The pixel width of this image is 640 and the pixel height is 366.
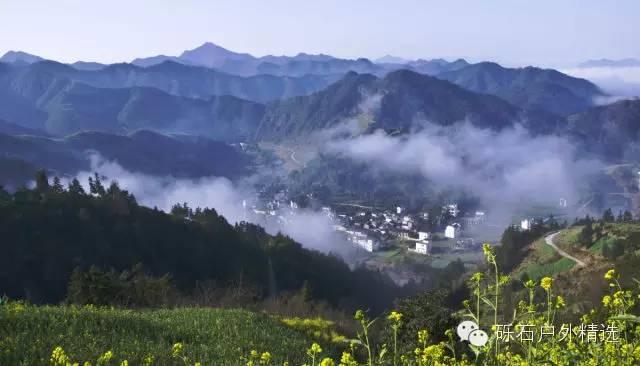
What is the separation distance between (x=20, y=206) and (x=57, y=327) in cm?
5207

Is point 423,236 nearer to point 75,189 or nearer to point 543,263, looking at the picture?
point 543,263

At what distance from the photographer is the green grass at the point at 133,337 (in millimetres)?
7598

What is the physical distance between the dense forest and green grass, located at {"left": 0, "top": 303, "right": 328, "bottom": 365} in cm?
3526

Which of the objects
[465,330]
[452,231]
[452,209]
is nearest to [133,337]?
[465,330]

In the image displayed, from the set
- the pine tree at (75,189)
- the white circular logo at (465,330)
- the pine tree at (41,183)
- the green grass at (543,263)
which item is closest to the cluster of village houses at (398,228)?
the green grass at (543,263)

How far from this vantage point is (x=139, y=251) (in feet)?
190

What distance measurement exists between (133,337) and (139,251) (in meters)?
51.1

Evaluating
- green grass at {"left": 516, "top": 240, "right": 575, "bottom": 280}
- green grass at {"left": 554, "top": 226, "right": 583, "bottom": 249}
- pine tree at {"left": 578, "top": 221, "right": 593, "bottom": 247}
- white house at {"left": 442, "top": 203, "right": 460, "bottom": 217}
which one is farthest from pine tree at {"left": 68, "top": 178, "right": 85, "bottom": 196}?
white house at {"left": 442, "top": 203, "right": 460, "bottom": 217}

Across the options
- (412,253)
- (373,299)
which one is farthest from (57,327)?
(412,253)

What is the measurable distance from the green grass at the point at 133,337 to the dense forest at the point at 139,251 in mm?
35263

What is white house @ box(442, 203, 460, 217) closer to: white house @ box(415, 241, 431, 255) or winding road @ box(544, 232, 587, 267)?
white house @ box(415, 241, 431, 255)

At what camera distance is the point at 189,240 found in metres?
62.9

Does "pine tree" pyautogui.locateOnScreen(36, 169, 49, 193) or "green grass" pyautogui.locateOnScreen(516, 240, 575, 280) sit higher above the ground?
"pine tree" pyautogui.locateOnScreen(36, 169, 49, 193)

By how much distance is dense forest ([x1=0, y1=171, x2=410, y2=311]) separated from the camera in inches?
1993
